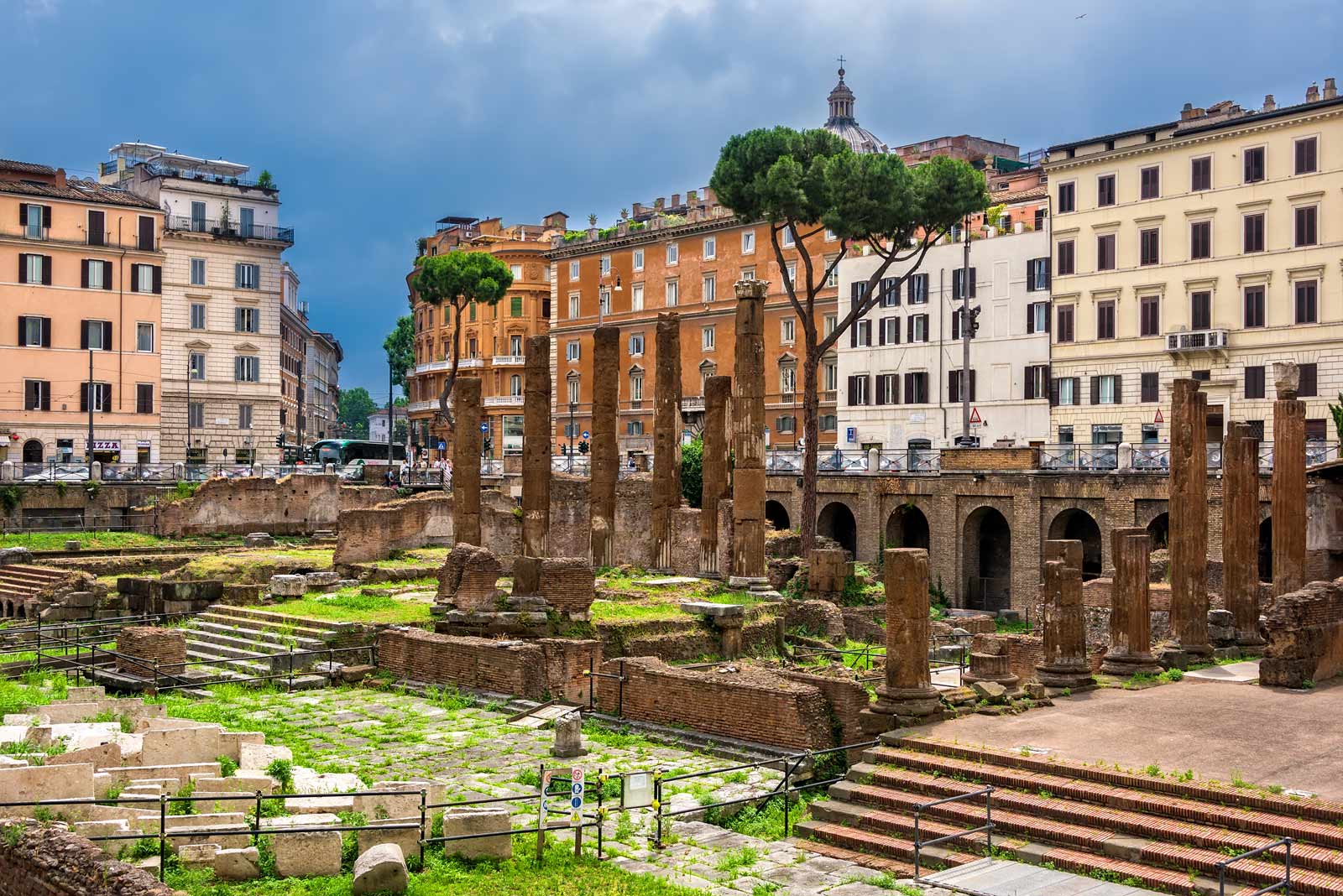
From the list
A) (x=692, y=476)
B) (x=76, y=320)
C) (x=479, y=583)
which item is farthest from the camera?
(x=76, y=320)

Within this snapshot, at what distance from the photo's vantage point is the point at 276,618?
2864 cm

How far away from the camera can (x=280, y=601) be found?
1243 inches

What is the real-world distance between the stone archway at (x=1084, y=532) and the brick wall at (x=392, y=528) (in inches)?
747

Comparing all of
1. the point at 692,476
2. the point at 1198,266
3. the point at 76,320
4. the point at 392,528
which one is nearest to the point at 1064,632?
the point at 392,528

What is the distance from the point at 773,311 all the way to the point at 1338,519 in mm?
35307

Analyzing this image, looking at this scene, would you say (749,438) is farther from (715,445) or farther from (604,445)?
(604,445)

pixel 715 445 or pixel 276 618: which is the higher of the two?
pixel 715 445

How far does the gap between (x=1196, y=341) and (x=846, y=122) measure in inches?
1871

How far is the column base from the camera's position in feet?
73.9

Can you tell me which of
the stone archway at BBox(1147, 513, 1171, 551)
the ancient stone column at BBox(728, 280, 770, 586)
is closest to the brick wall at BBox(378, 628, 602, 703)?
the ancient stone column at BBox(728, 280, 770, 586)

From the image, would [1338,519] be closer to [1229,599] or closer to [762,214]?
[1229,599]

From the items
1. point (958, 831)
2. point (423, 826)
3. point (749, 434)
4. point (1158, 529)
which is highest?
point (749, 434)

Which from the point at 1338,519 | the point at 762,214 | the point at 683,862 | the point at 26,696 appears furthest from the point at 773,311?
the point at 683,862

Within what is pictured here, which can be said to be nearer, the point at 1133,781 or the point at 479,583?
the point at 1133,781
